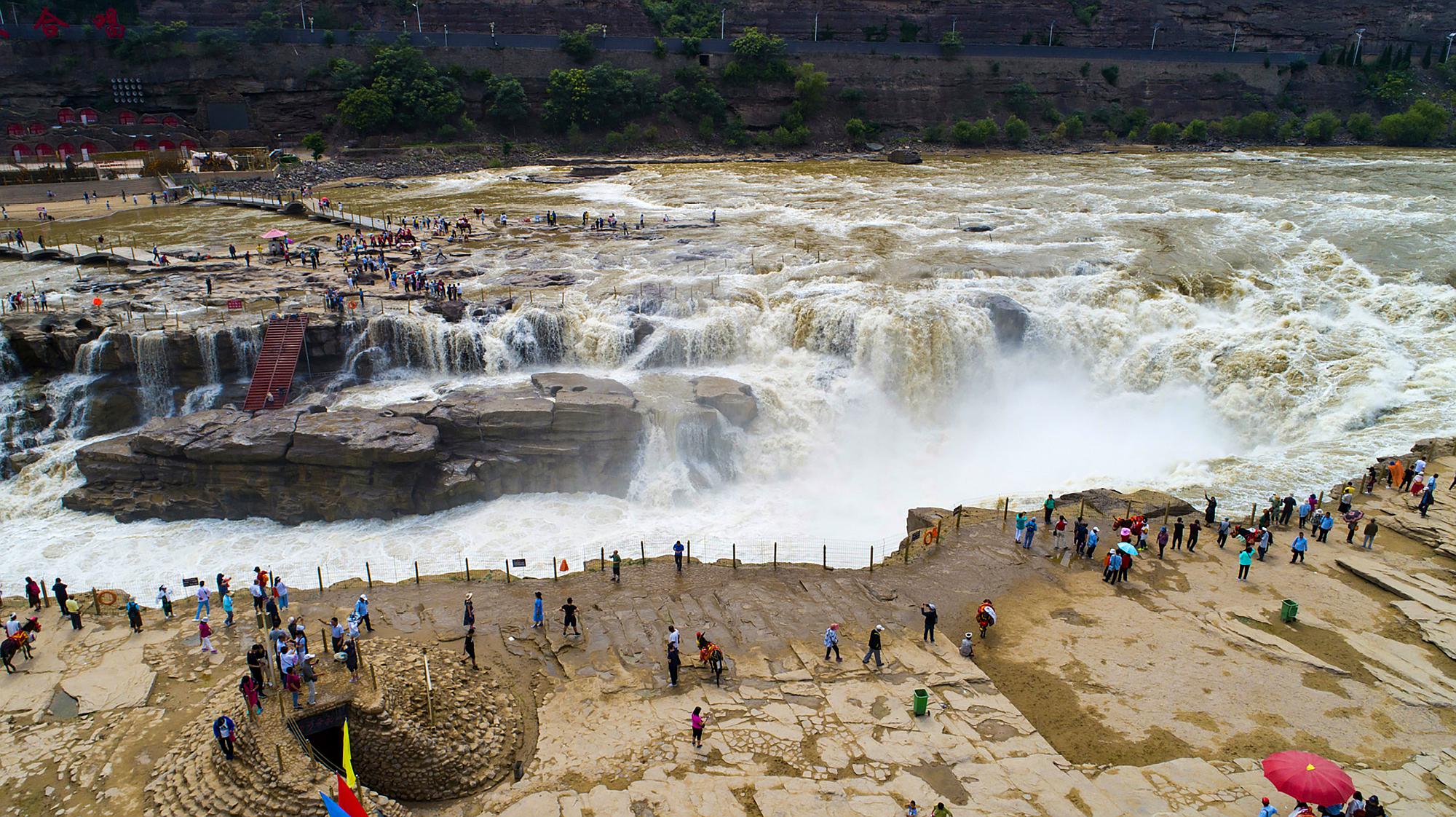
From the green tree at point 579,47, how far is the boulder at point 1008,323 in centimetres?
5651

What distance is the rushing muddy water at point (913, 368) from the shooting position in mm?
25172

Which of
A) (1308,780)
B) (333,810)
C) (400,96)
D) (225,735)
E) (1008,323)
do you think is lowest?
(225,735)

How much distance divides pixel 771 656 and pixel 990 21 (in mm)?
93372

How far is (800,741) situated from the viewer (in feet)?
48.9

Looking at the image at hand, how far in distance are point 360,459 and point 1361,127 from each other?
8347cm

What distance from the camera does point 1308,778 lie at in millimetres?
11852

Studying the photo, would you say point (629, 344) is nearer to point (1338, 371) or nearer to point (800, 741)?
point (800, 741)

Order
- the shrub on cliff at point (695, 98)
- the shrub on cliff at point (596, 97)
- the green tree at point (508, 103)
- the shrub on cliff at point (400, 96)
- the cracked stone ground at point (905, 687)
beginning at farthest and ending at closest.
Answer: the shrub on cliff at point (695, 98)
the shrub on cliff at point (596, 97)
the green tree at point (508, 103)
the shrub on cliff at point (400, 96)
the cracked stone ground at point (905, 687)

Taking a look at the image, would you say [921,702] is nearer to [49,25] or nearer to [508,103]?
[508,103]

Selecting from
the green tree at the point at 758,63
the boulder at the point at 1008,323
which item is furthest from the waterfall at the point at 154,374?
the green tree at the point at 758,63

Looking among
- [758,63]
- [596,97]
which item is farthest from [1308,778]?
[758,63]

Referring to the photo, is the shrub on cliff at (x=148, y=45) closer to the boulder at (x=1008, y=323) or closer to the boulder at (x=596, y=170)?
the boulder at (x=596, y=170)

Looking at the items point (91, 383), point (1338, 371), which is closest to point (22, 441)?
point (91, 383)

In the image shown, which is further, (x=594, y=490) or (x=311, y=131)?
(x=311, y=131)
